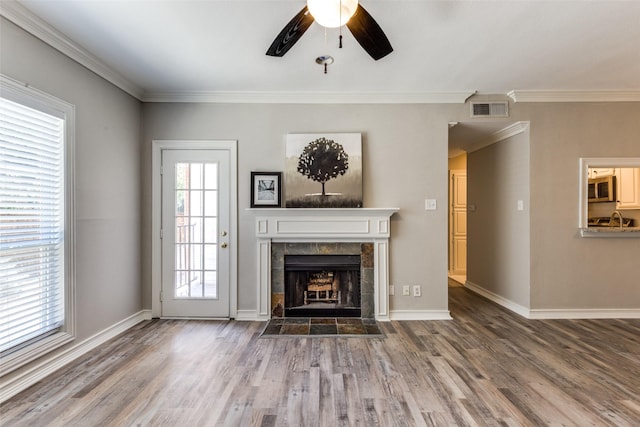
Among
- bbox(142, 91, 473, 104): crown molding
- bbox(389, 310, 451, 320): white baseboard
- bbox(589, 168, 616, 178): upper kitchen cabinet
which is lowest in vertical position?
bbox(389, 310, 451, 320): white baseboard

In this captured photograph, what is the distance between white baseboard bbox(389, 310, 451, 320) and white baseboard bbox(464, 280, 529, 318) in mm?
921

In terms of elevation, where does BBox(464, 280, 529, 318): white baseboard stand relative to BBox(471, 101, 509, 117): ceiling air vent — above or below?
below

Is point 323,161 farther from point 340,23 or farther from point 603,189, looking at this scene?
point 603,189

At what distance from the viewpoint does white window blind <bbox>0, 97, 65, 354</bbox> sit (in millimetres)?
2055

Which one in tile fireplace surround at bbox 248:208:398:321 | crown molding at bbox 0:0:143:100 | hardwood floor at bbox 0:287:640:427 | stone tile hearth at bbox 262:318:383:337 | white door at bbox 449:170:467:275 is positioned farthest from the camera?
white door at bbox 449:170:467:275

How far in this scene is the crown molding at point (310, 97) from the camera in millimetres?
3537

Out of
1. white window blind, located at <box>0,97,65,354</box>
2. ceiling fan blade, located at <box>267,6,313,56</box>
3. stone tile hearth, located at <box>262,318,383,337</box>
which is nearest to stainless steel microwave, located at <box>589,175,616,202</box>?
stone tile hearth, located at <box>262,318,383,337</box>

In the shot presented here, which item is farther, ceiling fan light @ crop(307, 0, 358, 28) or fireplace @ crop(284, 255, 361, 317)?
fireplace @ crop(284, 255, 361, 317)

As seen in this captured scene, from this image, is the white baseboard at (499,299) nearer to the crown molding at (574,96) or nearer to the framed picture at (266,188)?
the crown molding at (574,96)

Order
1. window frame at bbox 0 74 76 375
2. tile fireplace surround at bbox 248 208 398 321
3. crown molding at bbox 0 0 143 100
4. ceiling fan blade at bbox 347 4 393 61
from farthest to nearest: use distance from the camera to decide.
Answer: tile fireplace surround at bbox 248 208 398 321 → window frame at bbox 0 74 76 375 → crown molding at bbox 0 0 143 100 → ceiling fan blade at bbox 347 4 393 61

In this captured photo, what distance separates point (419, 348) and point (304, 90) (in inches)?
113

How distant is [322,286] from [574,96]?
11.8 ft

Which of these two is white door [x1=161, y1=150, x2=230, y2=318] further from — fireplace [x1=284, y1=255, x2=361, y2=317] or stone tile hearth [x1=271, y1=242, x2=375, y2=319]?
fireplace [x1=284, y1=255, x2=361, y2=317]

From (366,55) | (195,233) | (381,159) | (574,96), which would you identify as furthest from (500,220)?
(195,233)
